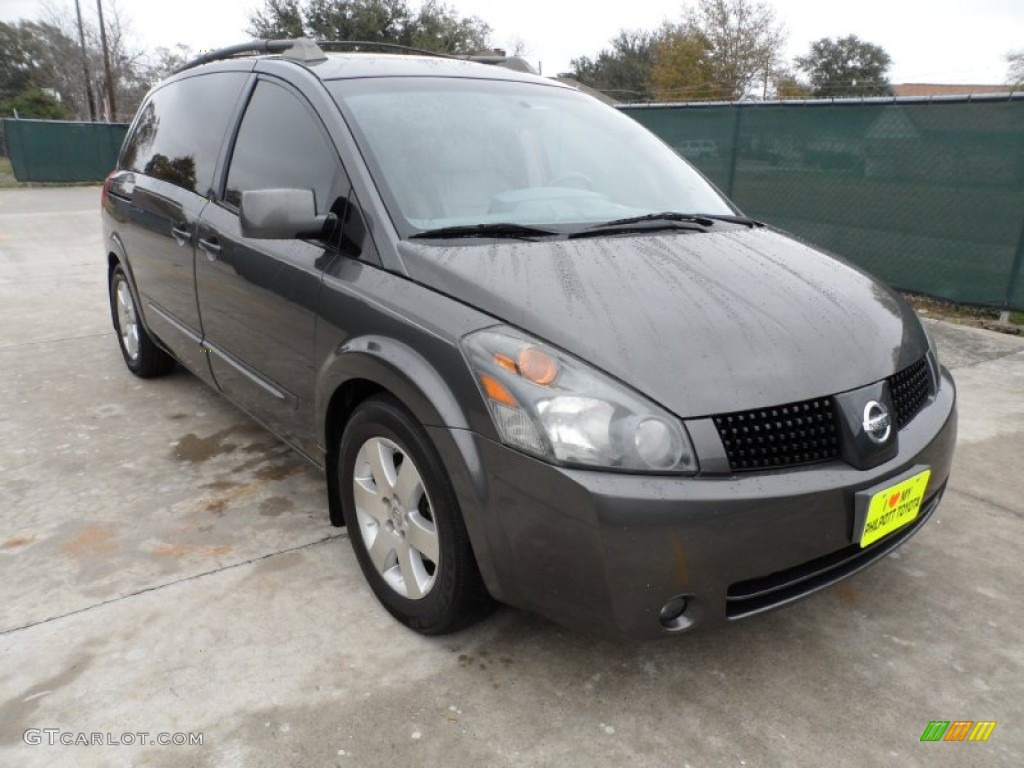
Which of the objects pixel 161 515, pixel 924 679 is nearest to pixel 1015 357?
pixel 924 679

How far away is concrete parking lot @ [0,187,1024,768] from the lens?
6.46ft

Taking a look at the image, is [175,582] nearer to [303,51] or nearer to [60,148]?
[303,51]

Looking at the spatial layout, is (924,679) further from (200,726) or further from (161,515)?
(161,515)

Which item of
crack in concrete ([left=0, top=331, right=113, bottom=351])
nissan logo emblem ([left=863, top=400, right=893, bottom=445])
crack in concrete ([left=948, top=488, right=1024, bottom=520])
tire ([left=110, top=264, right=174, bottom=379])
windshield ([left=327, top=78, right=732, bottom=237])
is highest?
A: windshield ([left=327, top=78, right=732, bottom=237])

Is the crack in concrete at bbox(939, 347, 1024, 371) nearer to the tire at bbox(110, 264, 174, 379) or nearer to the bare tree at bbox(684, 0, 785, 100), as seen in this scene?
the tire at bbox(110, 264, 174, 379)

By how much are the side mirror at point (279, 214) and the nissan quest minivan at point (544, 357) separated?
1cm

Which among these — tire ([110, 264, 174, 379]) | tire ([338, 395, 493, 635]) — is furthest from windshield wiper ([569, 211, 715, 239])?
tire ([110, 264, 174, 379])

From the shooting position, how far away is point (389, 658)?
2270 millimetres

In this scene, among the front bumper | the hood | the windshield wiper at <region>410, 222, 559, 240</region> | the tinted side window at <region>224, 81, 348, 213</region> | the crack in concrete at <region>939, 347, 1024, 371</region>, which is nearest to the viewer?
the front bumper

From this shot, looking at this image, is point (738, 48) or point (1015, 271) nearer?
point (1015, 271)

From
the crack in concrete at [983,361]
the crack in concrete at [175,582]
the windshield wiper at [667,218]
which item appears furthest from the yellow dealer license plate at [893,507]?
the crack in concrete at [983,361]

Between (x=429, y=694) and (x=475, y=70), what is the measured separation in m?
2.37

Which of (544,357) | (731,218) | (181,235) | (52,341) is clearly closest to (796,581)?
(544,357)

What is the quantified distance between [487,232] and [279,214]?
634 mm
